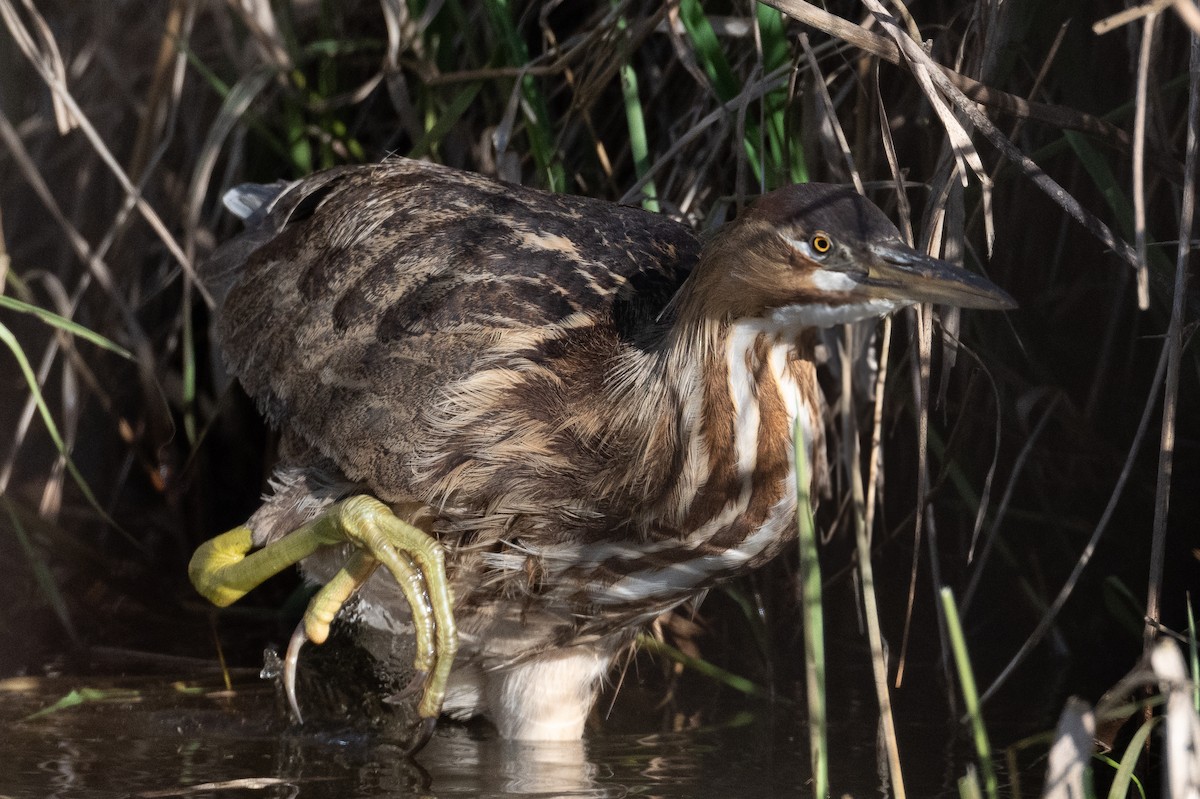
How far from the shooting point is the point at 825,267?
81.0 inches

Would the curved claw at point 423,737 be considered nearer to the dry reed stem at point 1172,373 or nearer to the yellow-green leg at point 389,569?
the yellow-green leg at point 389,569

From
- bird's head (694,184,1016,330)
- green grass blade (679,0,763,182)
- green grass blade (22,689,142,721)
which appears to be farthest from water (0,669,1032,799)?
green grass blade (679,0,763,182)

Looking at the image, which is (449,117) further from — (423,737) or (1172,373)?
(1172,373)

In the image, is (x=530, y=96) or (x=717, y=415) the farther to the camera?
(x=530, y=96)

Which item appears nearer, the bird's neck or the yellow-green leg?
the bird's neck

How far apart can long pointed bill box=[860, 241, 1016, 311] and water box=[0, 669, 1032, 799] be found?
88cm

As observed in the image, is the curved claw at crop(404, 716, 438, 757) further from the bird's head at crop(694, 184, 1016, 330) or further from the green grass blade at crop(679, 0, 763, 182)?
the green grass blade at crop(679, 0, 763, 182)

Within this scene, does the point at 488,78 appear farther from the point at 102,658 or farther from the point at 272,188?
the point at 102,658

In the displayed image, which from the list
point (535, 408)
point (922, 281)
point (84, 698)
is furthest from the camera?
point (84, 698)

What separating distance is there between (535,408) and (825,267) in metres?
0.58

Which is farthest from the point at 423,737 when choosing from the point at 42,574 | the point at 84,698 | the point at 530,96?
the point at 530,96

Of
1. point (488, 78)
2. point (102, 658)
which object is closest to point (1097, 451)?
point (488, 78)

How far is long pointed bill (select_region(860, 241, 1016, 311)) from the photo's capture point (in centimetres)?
194

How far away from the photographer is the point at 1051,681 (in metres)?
2.98
